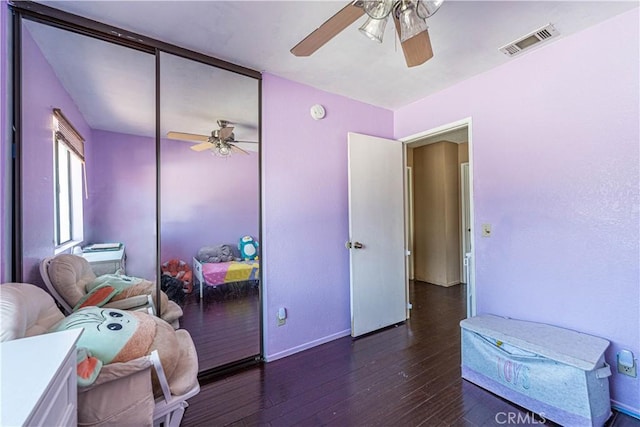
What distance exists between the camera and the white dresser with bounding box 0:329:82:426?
66cm

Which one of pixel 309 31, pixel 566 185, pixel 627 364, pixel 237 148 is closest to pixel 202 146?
pixel 237 148

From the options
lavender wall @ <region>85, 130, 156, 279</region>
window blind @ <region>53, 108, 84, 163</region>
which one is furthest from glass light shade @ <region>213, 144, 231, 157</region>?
window blind @ <region>53, 108, 84, 163</region>

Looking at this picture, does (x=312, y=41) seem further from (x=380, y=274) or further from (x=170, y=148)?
(x=380, y=274)

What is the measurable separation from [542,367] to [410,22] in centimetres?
207

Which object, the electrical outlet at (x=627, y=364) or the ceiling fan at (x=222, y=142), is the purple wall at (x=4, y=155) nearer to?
the ceiling fan at (x=222, y=142)

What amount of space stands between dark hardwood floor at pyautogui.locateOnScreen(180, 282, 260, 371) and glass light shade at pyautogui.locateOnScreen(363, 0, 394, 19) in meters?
2.04

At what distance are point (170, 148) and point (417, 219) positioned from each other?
13.4ft

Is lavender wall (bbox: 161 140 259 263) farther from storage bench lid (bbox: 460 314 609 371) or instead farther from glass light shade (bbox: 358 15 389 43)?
storage bench lid (bbox: 460 314 609 371)

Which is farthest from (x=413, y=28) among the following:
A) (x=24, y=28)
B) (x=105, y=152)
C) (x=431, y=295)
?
(x=431, y=295)

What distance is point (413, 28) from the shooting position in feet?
4.45

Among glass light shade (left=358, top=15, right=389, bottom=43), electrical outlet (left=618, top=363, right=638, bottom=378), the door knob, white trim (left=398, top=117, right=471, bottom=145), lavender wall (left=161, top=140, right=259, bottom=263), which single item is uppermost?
glass light shade (left=358, top=15, right=389, bottom=43)

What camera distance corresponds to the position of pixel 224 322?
2.35 metres

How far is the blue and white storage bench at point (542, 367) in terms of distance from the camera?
1.53m

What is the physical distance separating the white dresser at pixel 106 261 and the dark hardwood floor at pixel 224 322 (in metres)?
0.53
